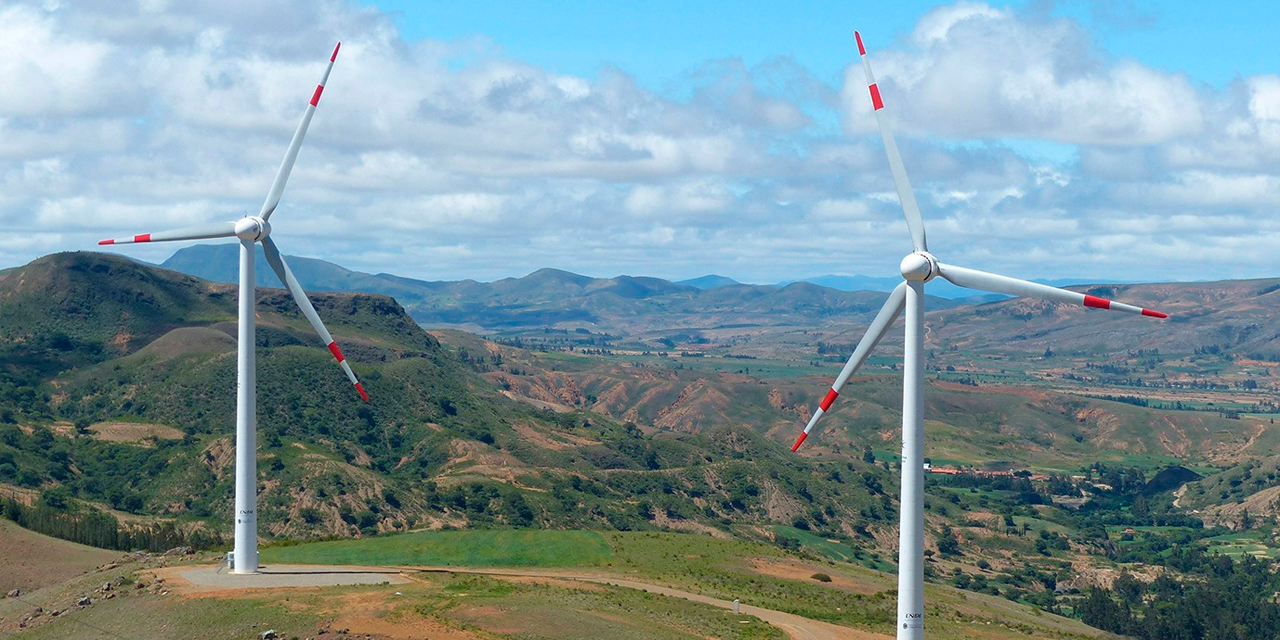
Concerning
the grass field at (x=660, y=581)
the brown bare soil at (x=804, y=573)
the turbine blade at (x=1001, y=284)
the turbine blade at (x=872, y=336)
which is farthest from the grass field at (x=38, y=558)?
the turbine blade at (x=1001, y=284)

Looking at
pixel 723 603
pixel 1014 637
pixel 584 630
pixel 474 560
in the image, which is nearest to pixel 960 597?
pixel 1014 637

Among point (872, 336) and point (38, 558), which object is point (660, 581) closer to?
point (872, 336)

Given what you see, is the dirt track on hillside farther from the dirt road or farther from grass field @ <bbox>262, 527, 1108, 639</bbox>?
grass field @ <bbox>262, 527, 1108, 639</bbox>

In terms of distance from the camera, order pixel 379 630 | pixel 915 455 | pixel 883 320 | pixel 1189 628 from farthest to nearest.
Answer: pixel 1189 628 → pixel 379 630 → pixel 883 320 → pixel 915 455

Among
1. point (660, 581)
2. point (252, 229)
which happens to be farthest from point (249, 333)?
point (660, 581)

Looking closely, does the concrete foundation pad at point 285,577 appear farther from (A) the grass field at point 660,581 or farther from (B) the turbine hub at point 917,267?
(B) the turbine hub at point 917,267

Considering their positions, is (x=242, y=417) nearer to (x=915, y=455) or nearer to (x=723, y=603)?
(x=723, y=603)

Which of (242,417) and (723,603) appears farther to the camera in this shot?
(723,603)

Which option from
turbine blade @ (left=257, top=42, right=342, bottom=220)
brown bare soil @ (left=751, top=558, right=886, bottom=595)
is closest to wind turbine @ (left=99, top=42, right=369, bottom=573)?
turbine blade @ (left=257, top=42, right=342, bottom=220)
